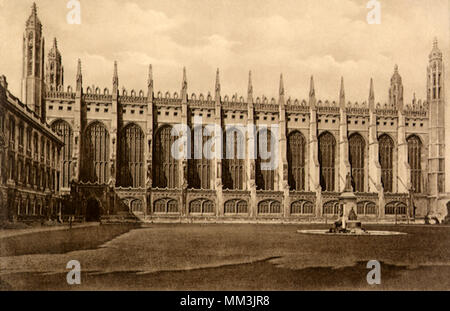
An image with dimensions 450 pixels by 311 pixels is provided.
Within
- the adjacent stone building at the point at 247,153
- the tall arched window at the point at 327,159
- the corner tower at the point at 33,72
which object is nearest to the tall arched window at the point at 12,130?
the corner tower at the point at 33,72

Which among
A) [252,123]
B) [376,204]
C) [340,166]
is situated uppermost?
[252,123]

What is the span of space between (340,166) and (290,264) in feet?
165

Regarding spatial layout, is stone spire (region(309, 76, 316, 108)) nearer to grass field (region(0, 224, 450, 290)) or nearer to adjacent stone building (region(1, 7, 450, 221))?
adjacent stone building (region(1, 7, 450, 221))

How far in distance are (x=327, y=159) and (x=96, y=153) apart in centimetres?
3225

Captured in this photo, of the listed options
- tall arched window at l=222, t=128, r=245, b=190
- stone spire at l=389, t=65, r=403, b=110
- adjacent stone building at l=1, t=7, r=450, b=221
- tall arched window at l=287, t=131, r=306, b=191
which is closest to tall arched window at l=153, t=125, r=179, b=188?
adjacent stone building at l=1, t=7, r=450, b=221

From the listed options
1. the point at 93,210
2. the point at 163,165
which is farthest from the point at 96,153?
the point at 163,165

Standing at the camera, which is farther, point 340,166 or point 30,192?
point 340,166

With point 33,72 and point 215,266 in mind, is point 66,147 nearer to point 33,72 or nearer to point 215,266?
point 33,72

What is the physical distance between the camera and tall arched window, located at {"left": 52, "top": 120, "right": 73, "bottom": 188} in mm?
60153

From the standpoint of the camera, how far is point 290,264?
19.4 metres

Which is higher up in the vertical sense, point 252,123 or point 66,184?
point 252,123

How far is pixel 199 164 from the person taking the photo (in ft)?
212
